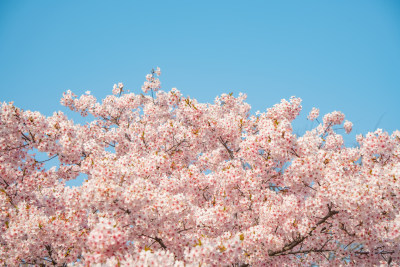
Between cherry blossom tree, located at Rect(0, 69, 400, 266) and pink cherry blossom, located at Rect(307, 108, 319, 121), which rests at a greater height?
pink cherry blossom, located at Rect(307, 108, 319, 121)

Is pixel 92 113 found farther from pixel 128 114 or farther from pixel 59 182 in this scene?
pixel 59 182

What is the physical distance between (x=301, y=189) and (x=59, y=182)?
8.67 metres

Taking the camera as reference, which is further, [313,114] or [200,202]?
[313,114]

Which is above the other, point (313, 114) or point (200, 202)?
point (313, 114)

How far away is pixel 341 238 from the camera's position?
888 cm

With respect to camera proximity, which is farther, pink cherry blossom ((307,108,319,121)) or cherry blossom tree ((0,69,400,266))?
pink cherry blossom ((307,108,319,121))

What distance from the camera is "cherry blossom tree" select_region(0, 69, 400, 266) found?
6.97m

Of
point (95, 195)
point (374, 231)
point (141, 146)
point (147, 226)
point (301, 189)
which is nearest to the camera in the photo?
point (95, 195)

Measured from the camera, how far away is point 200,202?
11.9m

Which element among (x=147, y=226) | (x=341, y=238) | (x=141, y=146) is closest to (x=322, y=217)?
(x=341, y=238)

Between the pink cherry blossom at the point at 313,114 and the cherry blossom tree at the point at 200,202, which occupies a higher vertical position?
Result: the pink cherry blossom at the point at 313,114

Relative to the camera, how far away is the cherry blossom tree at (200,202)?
6.97 meters

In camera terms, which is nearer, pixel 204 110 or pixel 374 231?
pixel 374 231

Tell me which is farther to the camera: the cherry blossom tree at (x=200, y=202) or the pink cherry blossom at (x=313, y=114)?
the pink cherry blossom at (x=313, y=114)
